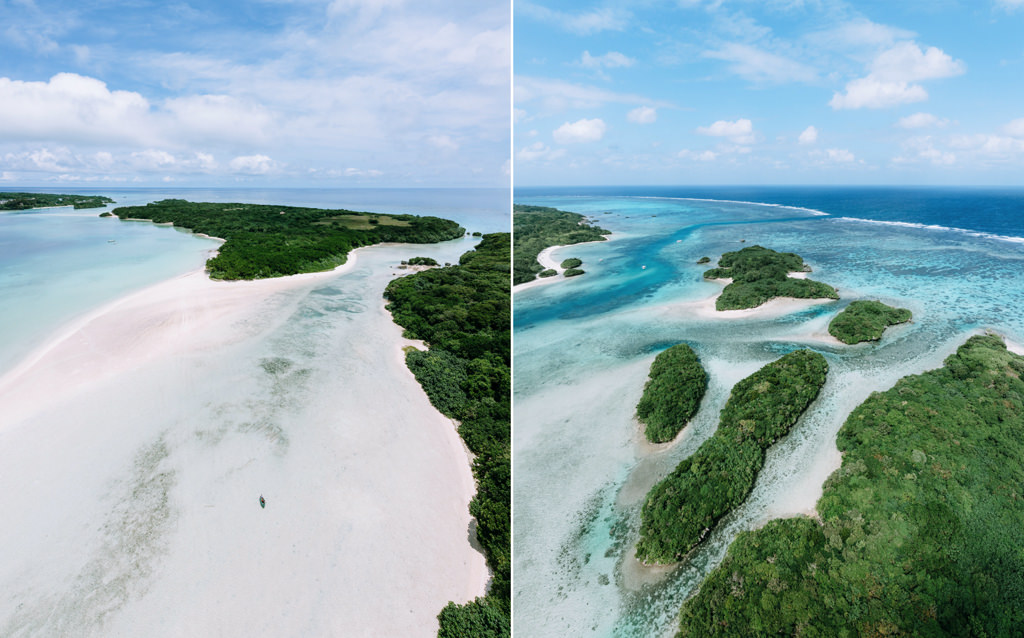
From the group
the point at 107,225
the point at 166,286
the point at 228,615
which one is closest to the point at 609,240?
the point at 166,286

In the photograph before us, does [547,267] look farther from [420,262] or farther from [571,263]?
[420,262]

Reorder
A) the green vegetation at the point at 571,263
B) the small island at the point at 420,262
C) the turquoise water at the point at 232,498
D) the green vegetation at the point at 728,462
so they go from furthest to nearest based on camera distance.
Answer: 1. the small island at the point at 420,262
2. the green vegetation at the point at 571,263
3. the green vegetation at the point at 728,462
4. the turquoise water at the point at 232,498

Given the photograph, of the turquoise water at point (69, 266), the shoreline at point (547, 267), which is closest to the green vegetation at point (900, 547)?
the shoreline at point (547, 267)

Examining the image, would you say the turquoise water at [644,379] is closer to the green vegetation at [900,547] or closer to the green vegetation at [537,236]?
the green vegetation at [900,547]

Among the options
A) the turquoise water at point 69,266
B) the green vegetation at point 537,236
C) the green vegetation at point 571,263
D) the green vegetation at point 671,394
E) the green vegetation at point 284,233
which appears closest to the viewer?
the green vegetation at point 671,394

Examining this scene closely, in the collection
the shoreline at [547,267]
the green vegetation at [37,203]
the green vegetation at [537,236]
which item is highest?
the green vegetation at [37,203]

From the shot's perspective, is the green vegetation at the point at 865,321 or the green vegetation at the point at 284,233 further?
the green vegetation at the point at 284,233
